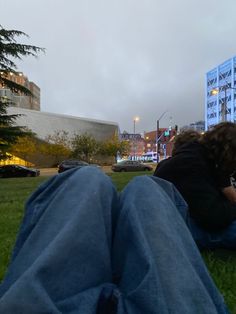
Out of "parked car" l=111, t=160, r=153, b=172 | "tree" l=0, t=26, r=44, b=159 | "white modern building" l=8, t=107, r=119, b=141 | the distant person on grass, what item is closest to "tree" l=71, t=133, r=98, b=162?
"white modern building" l=8, t=107, r=119, b=141

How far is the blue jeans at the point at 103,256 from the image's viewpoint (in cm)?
124

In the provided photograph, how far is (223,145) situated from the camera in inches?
114

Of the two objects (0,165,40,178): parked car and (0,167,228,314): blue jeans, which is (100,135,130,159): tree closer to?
(0,165,40,178): parked car

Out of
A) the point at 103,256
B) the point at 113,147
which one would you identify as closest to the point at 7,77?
the point at 103,256

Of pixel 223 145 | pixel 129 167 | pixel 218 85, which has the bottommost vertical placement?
pixel 129 167

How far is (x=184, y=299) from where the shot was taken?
50.1 inches

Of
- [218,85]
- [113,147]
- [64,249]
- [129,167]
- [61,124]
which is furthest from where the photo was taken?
[61,124]

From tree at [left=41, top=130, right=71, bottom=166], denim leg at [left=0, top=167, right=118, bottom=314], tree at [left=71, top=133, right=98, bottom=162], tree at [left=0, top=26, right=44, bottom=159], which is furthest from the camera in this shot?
tree at [left=71, top=133, right=98, bottom=162]

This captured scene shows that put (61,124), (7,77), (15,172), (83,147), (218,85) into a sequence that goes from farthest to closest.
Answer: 1. (61,124)
2. (218,85)
3. (83,147)
4. (15,172)
5. (7,77)

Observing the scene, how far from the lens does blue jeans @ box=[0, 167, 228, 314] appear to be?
1236 mm

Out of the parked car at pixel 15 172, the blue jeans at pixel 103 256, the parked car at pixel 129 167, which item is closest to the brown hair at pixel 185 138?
the blue jeans at pixel 103 256

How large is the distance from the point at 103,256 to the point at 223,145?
5.66 feet

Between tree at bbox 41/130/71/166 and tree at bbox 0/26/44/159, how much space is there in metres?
33.5

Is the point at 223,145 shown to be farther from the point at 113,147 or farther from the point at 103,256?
the point at 113,147
